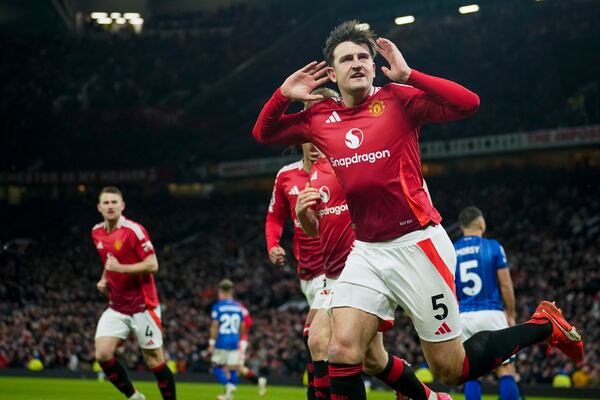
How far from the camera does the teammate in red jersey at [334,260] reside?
661cm

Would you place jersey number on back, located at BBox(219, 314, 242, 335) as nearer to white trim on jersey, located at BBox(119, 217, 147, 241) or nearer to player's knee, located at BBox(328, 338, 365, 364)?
white trim on jersey, located at BBox(119, 217, 147, 241)

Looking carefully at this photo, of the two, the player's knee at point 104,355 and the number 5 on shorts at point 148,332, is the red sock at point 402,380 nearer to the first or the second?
the number 5 on shorts at point 148,332

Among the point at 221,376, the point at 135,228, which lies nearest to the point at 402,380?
the point at 135,228

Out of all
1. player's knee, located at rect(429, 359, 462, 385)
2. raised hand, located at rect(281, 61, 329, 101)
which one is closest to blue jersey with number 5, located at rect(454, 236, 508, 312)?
player's knee, located at rect(429, 359, 462, 385)

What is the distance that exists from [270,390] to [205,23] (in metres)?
29.5

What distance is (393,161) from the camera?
544 cm

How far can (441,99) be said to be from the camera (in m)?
5.26

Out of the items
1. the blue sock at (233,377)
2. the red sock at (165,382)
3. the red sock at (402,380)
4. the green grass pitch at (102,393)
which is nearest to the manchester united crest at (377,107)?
the red sock at (402,380)

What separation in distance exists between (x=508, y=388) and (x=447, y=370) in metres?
3.68

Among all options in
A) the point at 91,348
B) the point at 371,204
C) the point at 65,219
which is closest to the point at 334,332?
the point at 371,204

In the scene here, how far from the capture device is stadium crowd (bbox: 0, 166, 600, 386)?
22953 millimetres

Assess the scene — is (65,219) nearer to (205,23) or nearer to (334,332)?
(205,23)

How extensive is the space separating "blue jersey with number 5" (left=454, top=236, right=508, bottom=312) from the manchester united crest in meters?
3.98

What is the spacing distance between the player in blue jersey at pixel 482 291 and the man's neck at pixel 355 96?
395cm
